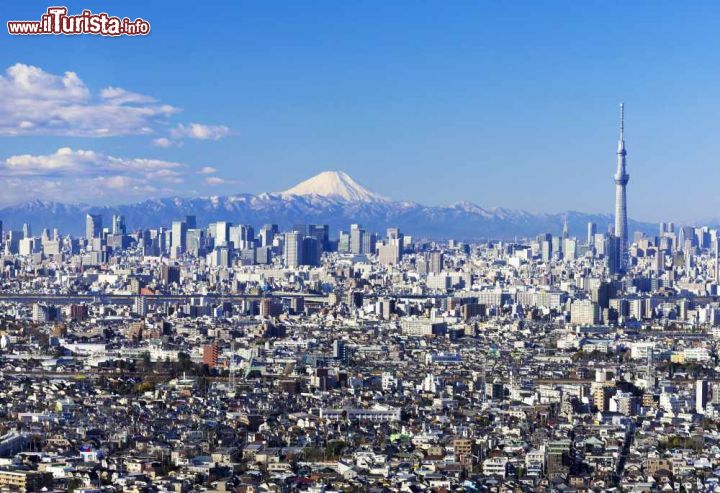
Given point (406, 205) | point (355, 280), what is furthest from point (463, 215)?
point (355, 280)

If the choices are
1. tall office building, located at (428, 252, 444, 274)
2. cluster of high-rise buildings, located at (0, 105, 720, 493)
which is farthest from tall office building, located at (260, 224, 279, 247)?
tall office building, located at (428, 252, 444, 274)

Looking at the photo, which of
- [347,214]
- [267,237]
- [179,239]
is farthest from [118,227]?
[347,214]

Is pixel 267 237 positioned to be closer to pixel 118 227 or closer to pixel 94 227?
pixel 118 227

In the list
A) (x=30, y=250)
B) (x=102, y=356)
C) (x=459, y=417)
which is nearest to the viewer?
(x=459, y=417)

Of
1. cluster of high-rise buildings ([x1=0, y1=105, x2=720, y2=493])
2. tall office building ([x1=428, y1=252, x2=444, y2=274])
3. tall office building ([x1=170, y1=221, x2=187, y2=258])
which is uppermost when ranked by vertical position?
tall office building ([x1=170, y1=221, x2=187, y2=258])

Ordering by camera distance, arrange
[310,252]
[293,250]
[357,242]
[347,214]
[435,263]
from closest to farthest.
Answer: [435,263] < [293,250] < [310,252] < [357,242] < [347,214]

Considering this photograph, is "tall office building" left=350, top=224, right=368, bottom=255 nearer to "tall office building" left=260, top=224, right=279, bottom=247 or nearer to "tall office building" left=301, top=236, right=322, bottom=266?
"tall office building" left=260, top=224, right=279, bottom=247

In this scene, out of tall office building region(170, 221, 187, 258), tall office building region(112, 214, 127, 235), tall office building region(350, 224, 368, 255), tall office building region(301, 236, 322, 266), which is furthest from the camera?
tall office building region(350, 224, 368, 255)

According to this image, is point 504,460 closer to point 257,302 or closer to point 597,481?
point 597,481
